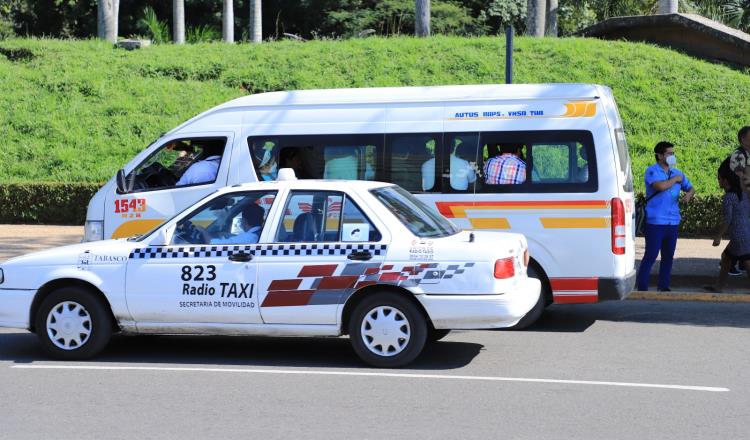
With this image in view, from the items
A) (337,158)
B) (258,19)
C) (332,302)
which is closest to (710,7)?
(258,19)

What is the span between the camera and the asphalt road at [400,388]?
21.6 feet

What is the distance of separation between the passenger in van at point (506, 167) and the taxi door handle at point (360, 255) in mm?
2620

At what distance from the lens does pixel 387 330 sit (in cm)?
838

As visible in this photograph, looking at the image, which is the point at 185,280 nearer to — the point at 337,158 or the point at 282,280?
the point at 282,280

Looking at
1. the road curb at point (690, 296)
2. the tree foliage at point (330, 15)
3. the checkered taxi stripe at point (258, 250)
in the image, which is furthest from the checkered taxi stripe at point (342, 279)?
the tree foliage at point (330, 15)

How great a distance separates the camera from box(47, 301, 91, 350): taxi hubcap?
8812mm

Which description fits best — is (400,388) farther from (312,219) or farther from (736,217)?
(736,217)

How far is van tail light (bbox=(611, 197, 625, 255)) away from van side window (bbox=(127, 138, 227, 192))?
4.10 meters

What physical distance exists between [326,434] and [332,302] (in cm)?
210

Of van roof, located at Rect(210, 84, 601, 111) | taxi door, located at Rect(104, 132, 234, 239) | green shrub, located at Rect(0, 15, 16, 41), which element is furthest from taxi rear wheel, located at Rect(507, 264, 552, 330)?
green shrub, located at Rect(0, 15, 16, 41)

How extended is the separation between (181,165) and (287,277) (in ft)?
11.6

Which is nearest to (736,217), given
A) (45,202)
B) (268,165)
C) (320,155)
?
(320,155)

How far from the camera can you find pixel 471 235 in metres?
8.70

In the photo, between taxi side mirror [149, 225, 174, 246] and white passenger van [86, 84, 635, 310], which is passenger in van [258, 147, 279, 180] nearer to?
white passenger van [86, 84, 635, 310]
